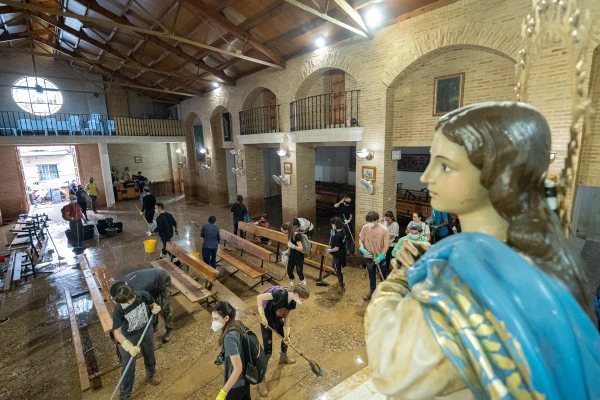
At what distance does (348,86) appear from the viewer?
364 inches

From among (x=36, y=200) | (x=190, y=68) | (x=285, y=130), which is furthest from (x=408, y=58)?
(x=36, y=200)

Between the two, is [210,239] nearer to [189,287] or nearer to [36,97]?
[189,287]

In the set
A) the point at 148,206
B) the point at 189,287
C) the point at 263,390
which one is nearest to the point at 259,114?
the point at 148,206

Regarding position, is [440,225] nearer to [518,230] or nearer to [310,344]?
[310,344]

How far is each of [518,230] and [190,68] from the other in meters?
15.2

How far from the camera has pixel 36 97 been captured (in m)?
15.9

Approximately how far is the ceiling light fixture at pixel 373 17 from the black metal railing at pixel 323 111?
202 cm

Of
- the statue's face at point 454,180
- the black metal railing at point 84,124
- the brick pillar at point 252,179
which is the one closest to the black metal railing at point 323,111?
the brick pillar at point 252,179

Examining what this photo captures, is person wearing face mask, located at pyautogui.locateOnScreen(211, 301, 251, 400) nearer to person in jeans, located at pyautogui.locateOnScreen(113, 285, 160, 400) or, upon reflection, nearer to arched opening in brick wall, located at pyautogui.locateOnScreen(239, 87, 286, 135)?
person in jeans, located at pyautogui.locateOnScreen(113, 285, 160, 400)

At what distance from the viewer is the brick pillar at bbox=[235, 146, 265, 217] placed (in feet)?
43.8

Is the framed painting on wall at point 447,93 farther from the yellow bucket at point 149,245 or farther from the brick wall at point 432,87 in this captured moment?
the yellow bucket at point 149,245

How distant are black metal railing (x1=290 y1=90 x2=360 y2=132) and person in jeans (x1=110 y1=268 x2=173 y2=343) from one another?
667cm

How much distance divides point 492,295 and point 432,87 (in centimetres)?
787

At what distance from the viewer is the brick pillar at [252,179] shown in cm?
1334
